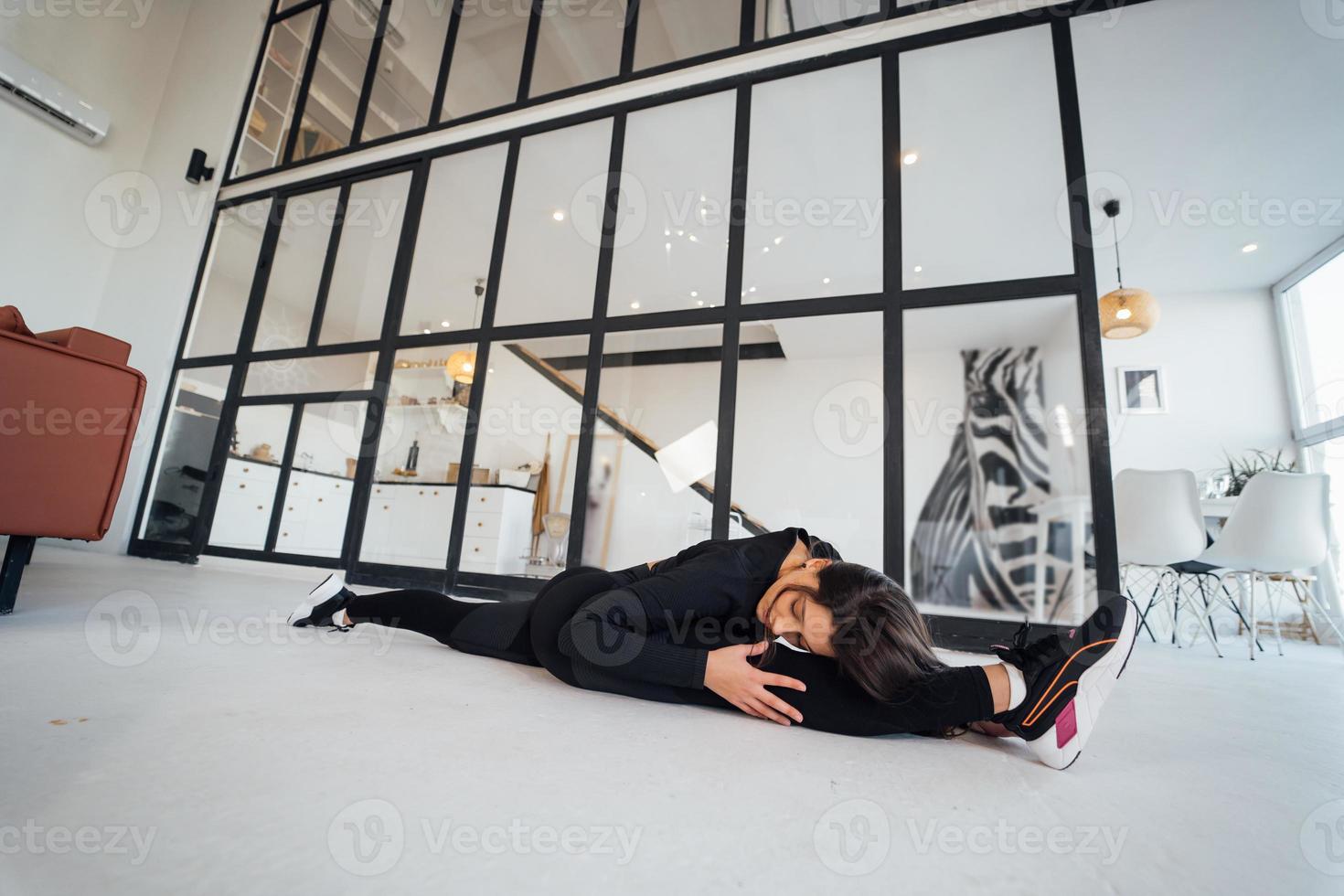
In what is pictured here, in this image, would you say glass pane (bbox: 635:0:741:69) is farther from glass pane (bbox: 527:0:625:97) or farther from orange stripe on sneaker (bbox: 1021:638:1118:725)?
orange stripe on sneaker (bbox: 1021:638:1118:725)

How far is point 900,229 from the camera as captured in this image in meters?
2.85

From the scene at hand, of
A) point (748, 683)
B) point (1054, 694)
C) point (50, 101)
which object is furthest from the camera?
point (50, 101)

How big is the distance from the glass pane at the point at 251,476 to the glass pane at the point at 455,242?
1.36 meters

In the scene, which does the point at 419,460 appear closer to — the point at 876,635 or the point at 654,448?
the point at 654,448

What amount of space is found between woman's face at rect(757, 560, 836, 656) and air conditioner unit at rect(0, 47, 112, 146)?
6.54 meters

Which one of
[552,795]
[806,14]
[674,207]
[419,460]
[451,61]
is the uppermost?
[451,61]

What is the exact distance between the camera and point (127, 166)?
5.11 m

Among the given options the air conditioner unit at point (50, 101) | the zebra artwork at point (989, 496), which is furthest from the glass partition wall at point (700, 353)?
the air conditioner unit at point (50, 101)

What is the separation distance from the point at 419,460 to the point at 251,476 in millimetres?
1637

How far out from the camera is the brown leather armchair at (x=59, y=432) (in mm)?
1483

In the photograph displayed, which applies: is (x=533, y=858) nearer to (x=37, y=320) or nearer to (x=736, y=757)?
(x=736, y=757)

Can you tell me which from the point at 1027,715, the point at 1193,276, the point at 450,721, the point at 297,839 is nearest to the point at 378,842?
the point at 297,839

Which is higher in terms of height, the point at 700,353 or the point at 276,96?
the point at 276,96

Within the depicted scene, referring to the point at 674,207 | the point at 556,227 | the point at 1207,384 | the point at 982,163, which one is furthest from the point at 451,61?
the point at 1207,384
